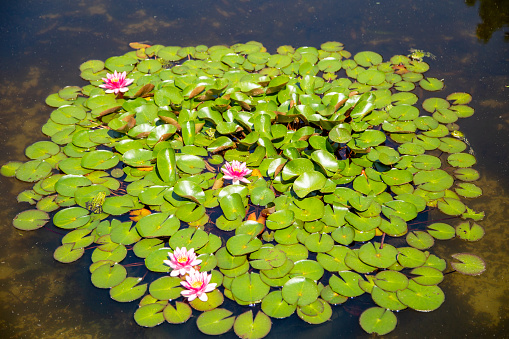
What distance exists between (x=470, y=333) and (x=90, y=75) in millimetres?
4831

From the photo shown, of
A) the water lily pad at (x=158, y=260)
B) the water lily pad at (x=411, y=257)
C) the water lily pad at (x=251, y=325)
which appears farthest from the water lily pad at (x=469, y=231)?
the water lily pad at (x=158, y=260)

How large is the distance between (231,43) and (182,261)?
139 inches

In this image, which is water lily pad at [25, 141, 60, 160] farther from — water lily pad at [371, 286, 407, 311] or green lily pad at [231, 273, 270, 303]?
water lily pad at [371, 286, 407, 311]

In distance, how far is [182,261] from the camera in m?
3.09

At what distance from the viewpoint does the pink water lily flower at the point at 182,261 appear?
3041mm

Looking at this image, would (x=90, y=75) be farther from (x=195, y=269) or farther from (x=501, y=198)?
(x=501, y=198)

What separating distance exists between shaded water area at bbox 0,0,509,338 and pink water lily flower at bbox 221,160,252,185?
129cm

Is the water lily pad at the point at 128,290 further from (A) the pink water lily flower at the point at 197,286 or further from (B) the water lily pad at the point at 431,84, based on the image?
(B) the water lily pad at the point at 431,84

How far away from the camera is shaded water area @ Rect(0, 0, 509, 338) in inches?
118

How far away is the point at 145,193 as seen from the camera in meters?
3.72

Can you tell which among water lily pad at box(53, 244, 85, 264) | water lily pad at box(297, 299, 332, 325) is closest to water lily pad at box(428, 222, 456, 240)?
water lily pad at box(297, 299, 332, 325)

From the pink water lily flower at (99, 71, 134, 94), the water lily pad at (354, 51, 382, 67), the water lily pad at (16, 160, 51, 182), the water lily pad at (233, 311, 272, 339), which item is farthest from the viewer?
the water lily pad at (354, 51, 382, 67)

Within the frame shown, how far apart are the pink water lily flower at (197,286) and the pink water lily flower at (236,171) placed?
985mm

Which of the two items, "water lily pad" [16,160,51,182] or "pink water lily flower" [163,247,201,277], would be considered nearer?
"pink water lily flower" [163,247,201,277]
